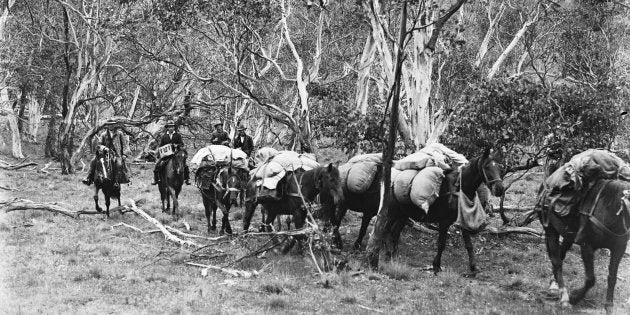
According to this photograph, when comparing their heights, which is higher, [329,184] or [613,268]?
[329,184]

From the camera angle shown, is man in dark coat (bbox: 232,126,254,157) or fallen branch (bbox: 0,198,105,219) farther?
man in dark coat (bbox: 232,126,254,157)

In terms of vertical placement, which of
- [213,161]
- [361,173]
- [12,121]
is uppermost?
[12,121]

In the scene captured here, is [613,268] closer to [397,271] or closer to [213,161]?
[397,271]

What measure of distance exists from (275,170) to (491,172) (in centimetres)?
432

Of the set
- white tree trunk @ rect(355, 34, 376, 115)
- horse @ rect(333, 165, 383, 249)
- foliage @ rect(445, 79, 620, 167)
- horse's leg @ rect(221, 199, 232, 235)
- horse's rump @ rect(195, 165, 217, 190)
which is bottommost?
horse's leg @ rect(221, 199, 232, 235)

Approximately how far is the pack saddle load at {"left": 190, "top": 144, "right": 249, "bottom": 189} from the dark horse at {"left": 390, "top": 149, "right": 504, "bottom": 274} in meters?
4.56

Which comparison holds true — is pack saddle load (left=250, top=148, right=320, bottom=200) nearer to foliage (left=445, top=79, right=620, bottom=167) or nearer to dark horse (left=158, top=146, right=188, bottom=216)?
foliage (left=445, top=79, right=620, bottom=167)

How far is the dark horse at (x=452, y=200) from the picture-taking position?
10.4 metres

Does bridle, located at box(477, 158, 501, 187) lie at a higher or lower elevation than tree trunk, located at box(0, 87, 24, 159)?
lower

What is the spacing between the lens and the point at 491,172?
10.3m

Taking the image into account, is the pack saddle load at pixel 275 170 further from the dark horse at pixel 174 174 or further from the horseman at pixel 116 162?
the horseman at pixel 116 162

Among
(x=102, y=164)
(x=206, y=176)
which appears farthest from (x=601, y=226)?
(x=102, y=164)

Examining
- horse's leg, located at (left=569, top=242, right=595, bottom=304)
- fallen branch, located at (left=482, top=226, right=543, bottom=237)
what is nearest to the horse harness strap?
horse's leg, located at (left=569, top=242, right=595, bottom=304)

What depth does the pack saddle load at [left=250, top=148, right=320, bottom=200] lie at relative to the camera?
41.2 feet
